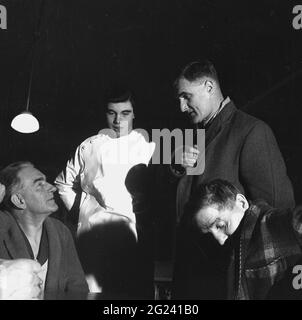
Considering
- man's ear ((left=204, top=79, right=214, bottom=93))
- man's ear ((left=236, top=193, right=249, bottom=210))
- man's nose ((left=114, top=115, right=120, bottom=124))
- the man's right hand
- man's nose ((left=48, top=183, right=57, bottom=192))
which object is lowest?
man's ear ((left=236, top=193, right=249, bottom=210))

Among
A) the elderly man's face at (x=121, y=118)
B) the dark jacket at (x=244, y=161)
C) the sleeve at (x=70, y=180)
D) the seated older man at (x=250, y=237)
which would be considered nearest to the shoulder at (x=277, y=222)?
the seated older man at (x=250, y=237)

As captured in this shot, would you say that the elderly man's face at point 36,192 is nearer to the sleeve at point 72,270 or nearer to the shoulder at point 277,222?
the sleeve at point 72,270

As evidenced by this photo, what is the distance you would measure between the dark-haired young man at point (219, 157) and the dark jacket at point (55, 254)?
42cm

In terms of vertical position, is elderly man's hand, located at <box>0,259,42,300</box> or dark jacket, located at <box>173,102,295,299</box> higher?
dark jacket, located at <box>173,102,295,299</box>

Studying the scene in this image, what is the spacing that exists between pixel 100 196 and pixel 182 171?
1.33ft

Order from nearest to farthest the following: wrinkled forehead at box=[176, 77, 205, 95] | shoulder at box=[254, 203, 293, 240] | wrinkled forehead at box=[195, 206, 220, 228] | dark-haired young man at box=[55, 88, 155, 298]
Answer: shoulder at box=[254, 203, 293, 240]
wrinkled forehead at box=[195, 206, 220, 228]
wrinkled forehead at box=[176, 77, 205, 95]
dark-haired young man at box=[55, 88, 155, 298]

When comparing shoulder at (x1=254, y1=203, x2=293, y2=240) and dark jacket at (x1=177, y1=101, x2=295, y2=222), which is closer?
shoulder at (x1=254, y1=203, x2=293, y2=240)

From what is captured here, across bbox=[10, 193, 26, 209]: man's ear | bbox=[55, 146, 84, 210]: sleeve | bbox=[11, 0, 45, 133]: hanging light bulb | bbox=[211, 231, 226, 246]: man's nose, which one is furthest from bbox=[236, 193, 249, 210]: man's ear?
bbox=[11, 0, 45, 133]: hanging light bulb

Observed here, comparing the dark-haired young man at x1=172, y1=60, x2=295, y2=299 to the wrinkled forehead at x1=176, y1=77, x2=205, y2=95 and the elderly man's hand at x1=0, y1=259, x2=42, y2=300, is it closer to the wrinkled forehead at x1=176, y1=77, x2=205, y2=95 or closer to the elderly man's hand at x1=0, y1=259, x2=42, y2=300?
the wrinkled forehead at x1=176, y1=77, x2=205, y2=95

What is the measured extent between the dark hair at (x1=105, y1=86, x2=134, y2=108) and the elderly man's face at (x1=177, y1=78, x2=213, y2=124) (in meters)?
0.27

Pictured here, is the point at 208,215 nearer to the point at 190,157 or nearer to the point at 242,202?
the point at 242,202

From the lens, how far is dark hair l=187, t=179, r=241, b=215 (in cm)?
259

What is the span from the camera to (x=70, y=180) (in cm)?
306
